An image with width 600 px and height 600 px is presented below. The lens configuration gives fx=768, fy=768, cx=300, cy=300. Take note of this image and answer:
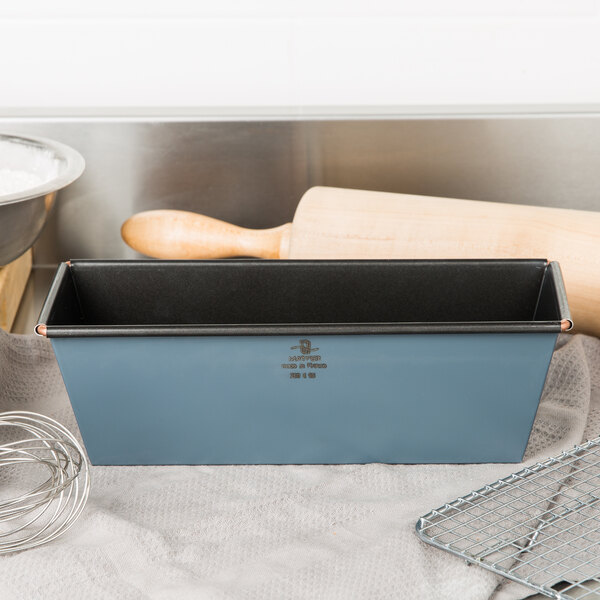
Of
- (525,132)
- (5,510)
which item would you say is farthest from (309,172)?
(5,510)

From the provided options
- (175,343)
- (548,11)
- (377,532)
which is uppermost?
(548,11)

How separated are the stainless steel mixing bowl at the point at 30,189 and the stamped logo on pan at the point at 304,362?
23 centimetres

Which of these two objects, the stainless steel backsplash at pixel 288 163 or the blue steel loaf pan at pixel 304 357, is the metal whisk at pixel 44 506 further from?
the stainless steel backsplash at pixel 288 163

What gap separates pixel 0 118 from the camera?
2.48ft

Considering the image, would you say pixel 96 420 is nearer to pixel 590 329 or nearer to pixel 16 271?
pixel 16 271

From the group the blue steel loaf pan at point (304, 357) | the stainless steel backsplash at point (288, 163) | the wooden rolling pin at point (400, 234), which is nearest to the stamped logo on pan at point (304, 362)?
the blue steel loaf pan at point (304, 357)

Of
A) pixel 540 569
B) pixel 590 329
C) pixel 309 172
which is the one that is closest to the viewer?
pixel 540 569

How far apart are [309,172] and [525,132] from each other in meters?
0.22

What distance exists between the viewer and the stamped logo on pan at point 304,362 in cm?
49

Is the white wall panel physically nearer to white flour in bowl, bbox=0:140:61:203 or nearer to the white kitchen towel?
white flour in bowl, bbox=0:140:61:203

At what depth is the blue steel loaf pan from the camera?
492 mm

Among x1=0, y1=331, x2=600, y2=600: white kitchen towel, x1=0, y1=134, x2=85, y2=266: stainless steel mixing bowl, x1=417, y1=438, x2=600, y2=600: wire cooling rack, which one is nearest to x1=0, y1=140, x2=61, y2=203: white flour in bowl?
x1=0, y1=134, x2=85, y2=266: stainless steel mixing bowl

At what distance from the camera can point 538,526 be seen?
49 centimetres

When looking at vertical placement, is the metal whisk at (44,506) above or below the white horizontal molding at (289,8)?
below
